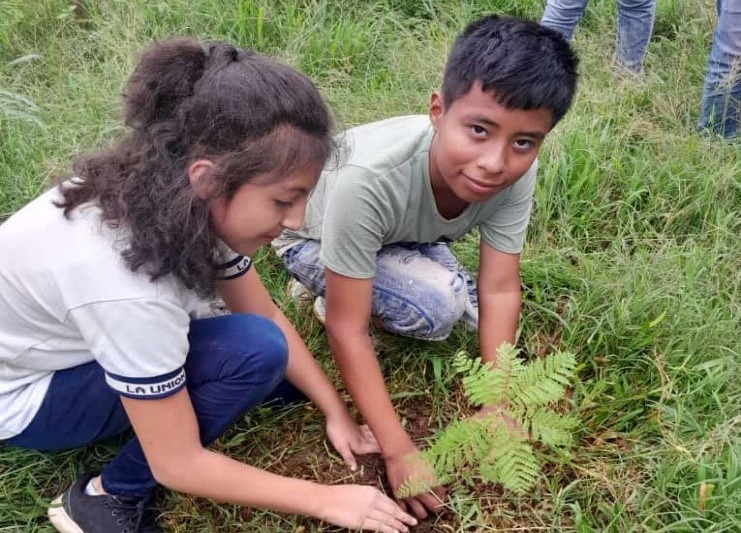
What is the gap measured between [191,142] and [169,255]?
213 millimetres

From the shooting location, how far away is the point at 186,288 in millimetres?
1520

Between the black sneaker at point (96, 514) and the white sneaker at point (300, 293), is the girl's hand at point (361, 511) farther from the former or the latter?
the white sneaker at point (300, 293)

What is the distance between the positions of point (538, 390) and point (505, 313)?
0.55 metres

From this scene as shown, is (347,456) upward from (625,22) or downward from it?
downward

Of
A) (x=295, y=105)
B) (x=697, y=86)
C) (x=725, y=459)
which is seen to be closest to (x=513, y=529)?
(x=725, y=459)

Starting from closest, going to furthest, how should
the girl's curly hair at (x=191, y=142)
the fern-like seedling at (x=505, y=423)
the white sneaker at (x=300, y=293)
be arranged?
the girl's curly hair at (x=191, y=142) → the fern-like seedling at (x=505, y=423) → the white sneaker at (x=300, y=293)

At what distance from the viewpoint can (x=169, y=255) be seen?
1423mm

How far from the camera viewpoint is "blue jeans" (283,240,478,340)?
210cm

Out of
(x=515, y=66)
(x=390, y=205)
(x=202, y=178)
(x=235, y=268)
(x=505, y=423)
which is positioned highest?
(x=515, y=66)

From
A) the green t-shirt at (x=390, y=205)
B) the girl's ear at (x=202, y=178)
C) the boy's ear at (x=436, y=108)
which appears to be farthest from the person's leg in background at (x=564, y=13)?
the girl's ear at (x=202, y=178)

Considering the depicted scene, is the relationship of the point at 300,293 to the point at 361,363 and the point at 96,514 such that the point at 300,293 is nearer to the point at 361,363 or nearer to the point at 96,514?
the point at 361,363

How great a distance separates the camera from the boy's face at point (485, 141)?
66.0 inches

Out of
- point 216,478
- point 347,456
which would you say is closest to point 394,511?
point 347,456

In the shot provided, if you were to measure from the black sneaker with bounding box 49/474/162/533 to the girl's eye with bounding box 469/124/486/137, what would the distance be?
1154 millimetres
